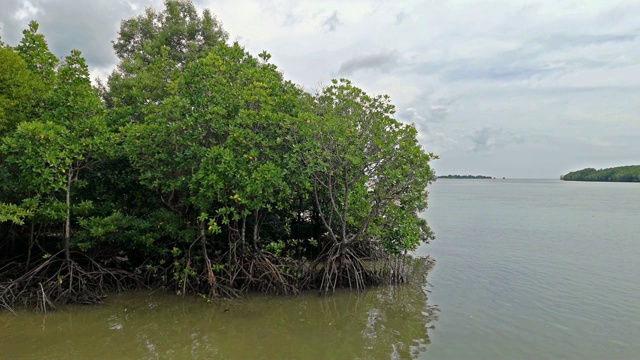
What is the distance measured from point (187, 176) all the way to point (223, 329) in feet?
10.7

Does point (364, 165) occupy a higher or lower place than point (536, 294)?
higher

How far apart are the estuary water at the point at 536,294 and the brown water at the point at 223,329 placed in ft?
2.75

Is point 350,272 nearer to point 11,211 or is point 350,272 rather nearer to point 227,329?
point 227,329

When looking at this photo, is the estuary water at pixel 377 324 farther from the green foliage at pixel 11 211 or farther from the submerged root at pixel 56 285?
the green foliage at pixel 11 211

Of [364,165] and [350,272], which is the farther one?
[350,272]

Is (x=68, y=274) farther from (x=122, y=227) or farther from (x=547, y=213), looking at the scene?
(x=547, y=213)

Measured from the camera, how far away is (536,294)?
1042 cm

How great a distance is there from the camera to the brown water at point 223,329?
6.77 metres

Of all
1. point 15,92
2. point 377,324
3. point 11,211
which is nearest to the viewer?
point 11,211

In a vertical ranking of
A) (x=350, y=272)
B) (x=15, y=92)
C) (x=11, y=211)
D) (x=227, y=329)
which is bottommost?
(x=227, y=329)

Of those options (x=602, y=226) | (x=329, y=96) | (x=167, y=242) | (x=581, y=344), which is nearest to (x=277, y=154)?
(x=329, y=96)

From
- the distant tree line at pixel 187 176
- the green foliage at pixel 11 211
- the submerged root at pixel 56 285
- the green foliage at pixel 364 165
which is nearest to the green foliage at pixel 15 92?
the distant tree line at pixel 187 176

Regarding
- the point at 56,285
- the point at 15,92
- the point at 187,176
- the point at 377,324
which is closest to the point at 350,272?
the point at 377,324

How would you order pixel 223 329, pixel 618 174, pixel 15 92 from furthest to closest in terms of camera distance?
pixel 618 174, pixel 15 92, pixel 223 329
